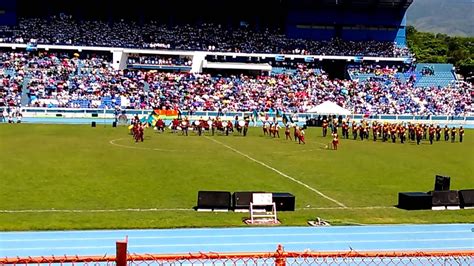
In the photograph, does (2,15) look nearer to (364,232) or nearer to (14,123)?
(14,123)

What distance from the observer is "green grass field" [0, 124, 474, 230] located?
16078mm

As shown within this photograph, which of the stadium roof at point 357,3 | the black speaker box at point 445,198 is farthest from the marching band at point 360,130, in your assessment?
the stadium roof at point 357,3

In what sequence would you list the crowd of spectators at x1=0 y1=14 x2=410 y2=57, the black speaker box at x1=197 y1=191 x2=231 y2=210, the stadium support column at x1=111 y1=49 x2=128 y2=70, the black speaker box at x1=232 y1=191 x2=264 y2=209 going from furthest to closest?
1. the crowd of spectators at x1=0 y1=14 x2=410 y2=57
2. the stadium support column at x1=111 y1=49 x2=128 y2=70
3. the black speaker box at x1=232 y1=191 x2=264 y2=209
4. the black speaker box at x1=197 y1=191 x2=231 y2=210

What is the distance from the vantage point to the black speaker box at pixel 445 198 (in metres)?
18.1

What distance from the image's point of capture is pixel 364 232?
14.8 m

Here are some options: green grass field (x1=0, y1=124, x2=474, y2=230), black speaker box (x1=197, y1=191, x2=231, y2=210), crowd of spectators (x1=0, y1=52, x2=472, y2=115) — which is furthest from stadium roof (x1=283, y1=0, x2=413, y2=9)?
black speaker box (x1=197, y1=191, x2=231, y2=210)

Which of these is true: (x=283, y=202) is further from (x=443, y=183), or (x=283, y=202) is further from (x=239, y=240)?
(x=443, y=183)

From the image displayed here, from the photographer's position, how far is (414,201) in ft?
58.4

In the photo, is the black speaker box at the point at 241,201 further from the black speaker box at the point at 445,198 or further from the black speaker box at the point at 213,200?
Result: the black speaker box at the point at 445,198

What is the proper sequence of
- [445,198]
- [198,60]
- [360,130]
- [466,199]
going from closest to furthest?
[445,198] → [466,199] → [360,130] → [198,60]

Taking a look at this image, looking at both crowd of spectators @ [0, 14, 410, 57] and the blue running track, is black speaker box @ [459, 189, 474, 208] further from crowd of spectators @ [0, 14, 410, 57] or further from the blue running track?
crowd of spectators @ [0, 14, 410, 57]

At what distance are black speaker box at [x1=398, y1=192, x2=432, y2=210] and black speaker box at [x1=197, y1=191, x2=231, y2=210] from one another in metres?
4.92

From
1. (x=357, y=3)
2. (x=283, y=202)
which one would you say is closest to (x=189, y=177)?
(x=283, y=202)

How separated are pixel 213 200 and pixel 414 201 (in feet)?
18.3
